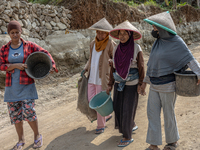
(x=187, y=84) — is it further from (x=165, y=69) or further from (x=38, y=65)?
(x=38, y=65)

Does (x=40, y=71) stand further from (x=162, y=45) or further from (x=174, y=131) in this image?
(x=174, y=131)

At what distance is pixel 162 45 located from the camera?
281 cm

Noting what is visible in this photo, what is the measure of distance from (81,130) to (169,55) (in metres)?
2.27

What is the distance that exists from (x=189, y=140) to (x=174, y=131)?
0.43 metres

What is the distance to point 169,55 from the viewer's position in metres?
2.74

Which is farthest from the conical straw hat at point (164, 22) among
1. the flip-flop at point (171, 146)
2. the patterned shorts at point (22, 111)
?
the patterned shorts at point (22, 111)

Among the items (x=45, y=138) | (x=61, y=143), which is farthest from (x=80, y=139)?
(x=45, y=138)

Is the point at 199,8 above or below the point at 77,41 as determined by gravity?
above

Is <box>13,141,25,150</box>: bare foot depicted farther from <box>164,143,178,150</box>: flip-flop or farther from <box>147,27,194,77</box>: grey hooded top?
<box>147,27,194,77</box>: grey hooded top

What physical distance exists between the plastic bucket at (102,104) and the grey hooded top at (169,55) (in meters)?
0.88

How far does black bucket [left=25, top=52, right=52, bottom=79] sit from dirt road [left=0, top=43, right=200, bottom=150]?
3.99 ft

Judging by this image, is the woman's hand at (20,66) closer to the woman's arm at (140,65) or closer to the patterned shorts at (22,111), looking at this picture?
the patterned shorts at (22,111)

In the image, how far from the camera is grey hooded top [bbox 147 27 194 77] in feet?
8.82

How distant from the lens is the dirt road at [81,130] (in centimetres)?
334
